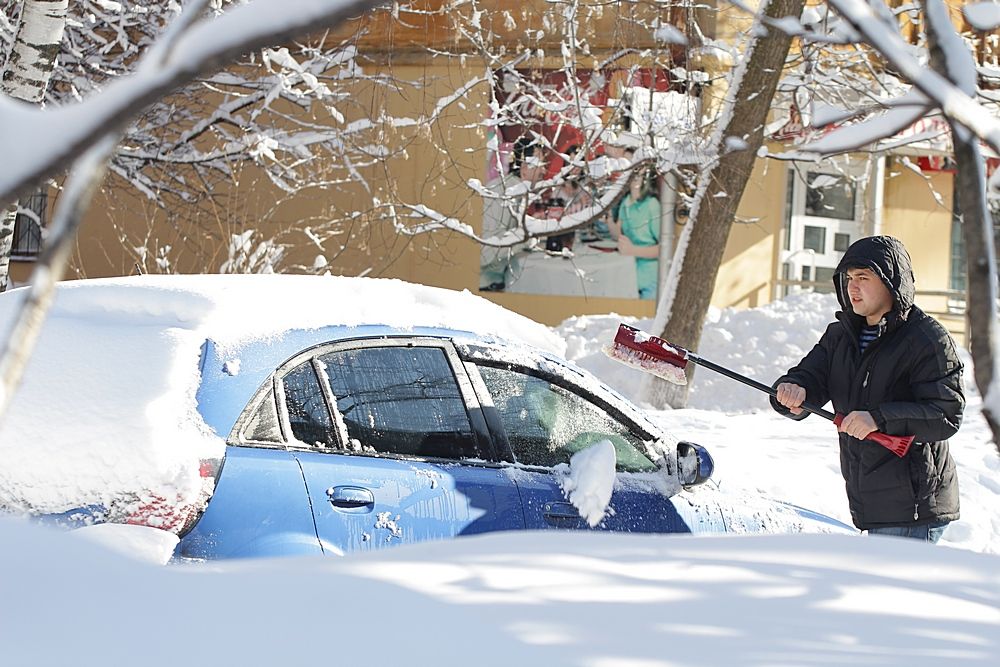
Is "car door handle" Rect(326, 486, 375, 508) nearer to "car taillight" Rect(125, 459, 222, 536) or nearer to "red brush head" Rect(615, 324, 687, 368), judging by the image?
"car taillight" Rect(125, 459, 222, 536)

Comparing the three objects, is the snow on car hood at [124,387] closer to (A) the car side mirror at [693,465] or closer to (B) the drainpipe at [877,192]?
(A) the car side mirror at [693,465]

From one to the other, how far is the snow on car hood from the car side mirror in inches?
49.7

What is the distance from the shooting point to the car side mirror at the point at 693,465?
14.3 feet

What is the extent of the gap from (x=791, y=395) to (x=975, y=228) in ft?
10.3

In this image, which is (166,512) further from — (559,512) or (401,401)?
(559,512)

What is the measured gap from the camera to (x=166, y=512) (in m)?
3.32

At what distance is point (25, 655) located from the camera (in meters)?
1.44

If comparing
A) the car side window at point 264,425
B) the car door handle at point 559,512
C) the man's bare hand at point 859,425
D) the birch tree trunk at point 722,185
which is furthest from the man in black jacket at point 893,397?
the birch tree trunk at point 722,185

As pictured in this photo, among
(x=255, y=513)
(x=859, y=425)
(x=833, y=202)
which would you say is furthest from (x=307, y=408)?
(x=833, y=202)

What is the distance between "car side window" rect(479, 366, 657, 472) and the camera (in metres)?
4.25

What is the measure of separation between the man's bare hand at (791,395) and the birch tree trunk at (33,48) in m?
4.32

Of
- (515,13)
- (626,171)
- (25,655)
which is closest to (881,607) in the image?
(25,655)

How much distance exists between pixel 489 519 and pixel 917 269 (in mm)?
16557

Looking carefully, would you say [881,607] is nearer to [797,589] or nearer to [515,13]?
[797,589]
